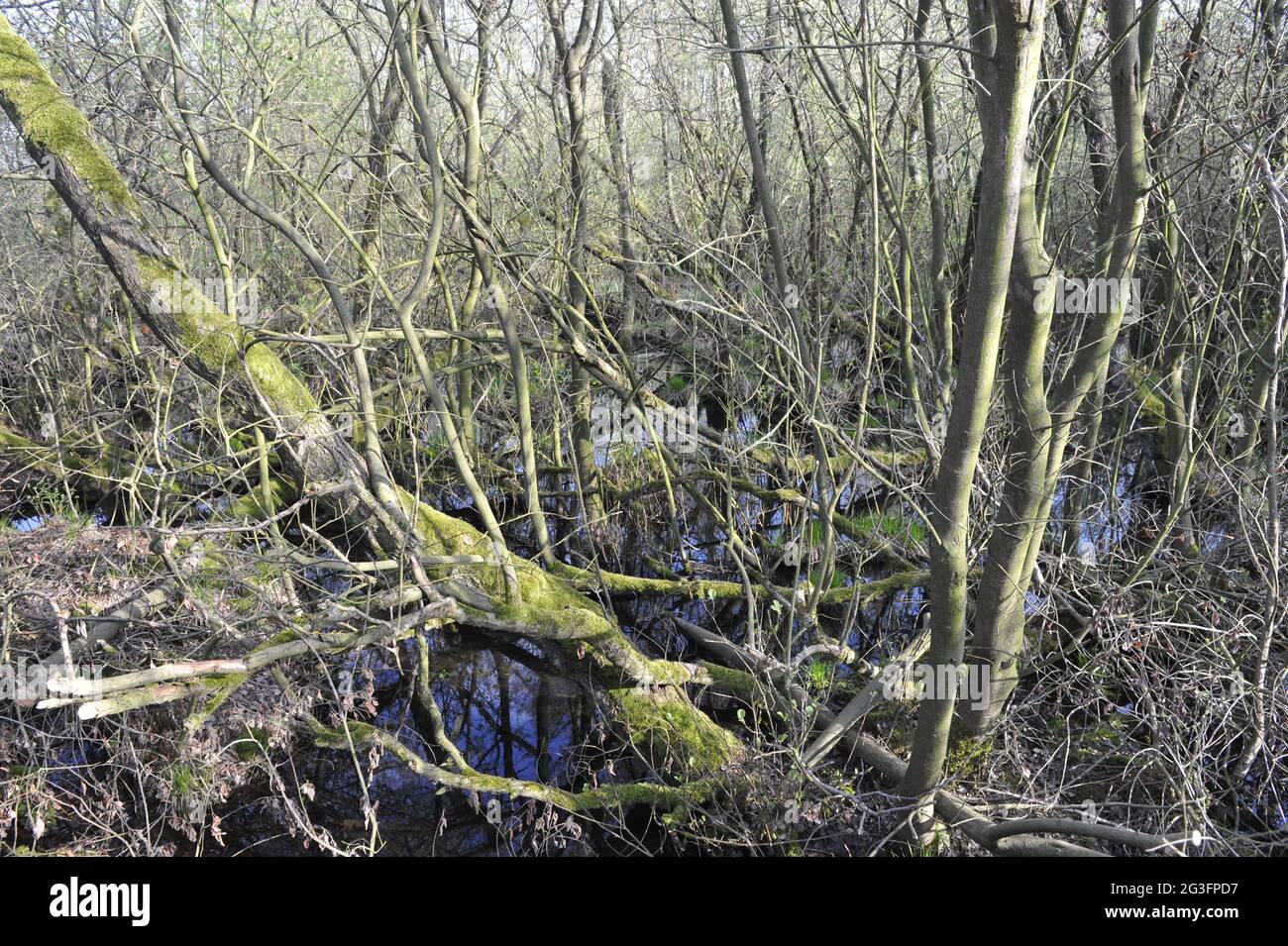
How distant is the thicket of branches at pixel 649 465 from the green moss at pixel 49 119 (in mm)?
20

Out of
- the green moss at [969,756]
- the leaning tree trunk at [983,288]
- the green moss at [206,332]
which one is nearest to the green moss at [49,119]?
the green moss at [206,332]

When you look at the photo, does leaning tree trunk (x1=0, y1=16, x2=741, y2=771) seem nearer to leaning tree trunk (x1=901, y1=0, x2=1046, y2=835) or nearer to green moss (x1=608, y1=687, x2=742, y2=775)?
green moss (x1=608, y1=687, x2=742, y2=775)

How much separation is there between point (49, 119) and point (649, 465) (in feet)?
14.7

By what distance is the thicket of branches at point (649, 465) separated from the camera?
3586 millimetres

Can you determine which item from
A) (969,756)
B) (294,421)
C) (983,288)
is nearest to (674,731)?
(969,756)

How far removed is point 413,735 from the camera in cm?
522

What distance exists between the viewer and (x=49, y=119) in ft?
14.6

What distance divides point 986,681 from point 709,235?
436 cm

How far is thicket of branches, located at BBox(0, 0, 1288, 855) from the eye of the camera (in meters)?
3.59

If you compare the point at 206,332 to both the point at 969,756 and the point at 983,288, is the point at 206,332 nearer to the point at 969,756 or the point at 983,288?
the point at 983,288

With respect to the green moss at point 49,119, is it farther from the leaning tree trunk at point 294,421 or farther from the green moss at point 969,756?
the green moss at point 969,756

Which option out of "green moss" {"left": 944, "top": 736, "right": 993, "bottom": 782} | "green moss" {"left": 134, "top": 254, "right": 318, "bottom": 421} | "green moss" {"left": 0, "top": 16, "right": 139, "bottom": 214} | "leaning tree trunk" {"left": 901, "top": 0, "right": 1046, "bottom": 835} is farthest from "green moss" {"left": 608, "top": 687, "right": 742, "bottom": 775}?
"green moss" {"left": 0, "top": 16, "right": 139, "bottom": 214}

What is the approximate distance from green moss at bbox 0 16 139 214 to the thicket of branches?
0.07 ft

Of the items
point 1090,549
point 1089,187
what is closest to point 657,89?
point 1089,187
